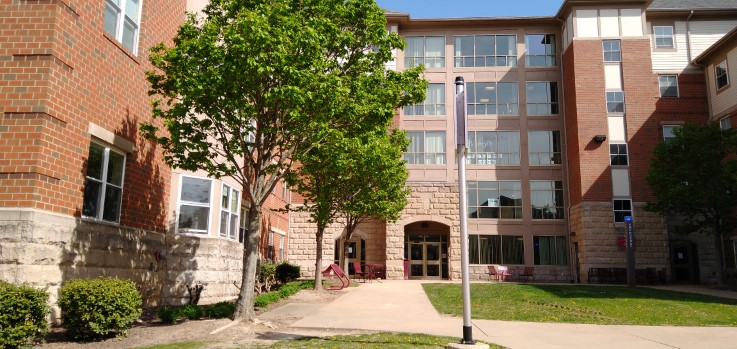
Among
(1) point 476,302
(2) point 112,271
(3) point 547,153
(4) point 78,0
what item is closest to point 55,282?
(2) point 112,271

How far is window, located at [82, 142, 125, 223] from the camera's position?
36.0ft

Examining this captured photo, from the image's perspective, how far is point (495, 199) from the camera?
32344mm

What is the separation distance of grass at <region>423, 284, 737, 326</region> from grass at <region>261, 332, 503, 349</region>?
13.6 ft

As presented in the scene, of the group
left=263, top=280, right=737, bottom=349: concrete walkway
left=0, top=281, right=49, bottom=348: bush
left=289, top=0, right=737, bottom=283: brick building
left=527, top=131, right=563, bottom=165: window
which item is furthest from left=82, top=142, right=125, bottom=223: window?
left=527, top=131, right=563, bottom=165: window

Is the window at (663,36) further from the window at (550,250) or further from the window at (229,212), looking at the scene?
the window at (229,212)

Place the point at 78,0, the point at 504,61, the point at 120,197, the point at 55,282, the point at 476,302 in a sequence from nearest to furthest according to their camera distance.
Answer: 1. the point at 55,282
2. the point at 78,0
3. the point at 120,197
4. the point at 476,302
5. the point at 504,61

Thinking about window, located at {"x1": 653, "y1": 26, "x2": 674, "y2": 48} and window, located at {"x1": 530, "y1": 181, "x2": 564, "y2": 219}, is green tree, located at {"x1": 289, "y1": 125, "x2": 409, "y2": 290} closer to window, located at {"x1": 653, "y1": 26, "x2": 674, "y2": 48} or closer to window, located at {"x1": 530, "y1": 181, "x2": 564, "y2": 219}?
window, located at {"x1": 530, "y1": 181, "x2": 564, "y2": 219}

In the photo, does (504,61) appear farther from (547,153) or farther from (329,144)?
(329,144)

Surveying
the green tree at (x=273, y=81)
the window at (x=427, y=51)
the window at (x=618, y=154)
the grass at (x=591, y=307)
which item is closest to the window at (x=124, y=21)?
the green tree at (x=273, y=81)

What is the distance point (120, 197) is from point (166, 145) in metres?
1.95

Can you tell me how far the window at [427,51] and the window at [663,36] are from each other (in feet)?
42.7

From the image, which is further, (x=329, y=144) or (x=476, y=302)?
(x=476, y=302)

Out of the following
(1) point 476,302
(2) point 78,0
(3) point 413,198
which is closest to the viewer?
(2) point 78,0

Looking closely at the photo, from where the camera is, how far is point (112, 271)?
11.4 m
